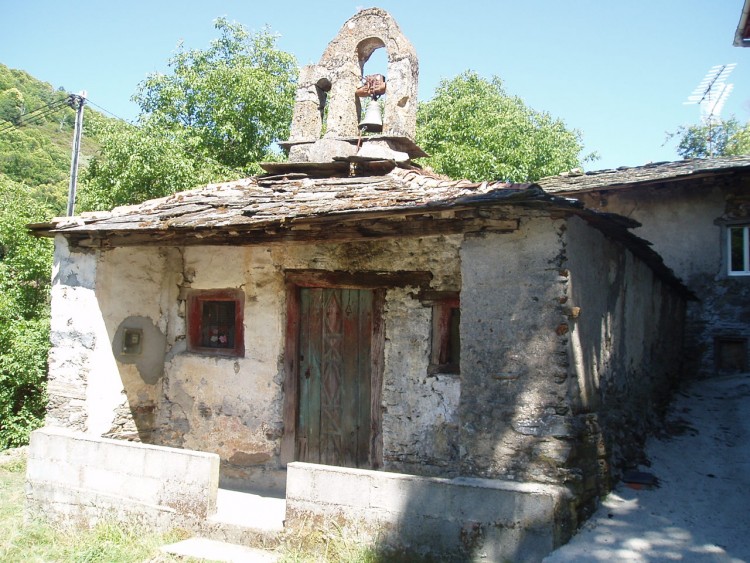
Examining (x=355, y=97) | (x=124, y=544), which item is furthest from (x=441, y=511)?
(x=355, y=97)

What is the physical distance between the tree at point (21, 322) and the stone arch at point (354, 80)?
536 cm

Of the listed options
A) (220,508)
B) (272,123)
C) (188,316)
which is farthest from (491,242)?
(272,123)

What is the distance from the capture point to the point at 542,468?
4551 millimetres

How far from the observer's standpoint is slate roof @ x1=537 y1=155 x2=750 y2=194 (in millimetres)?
10445

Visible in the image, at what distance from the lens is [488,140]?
61.6ft

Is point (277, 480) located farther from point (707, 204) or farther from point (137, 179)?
point (137, 179)

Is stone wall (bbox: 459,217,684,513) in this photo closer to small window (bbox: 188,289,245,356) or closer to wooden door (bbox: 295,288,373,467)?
wooden door (bbox: 295,288,373,467)

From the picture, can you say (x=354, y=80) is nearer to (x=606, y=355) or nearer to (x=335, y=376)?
(x=335, y=376)

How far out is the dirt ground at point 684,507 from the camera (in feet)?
14.2

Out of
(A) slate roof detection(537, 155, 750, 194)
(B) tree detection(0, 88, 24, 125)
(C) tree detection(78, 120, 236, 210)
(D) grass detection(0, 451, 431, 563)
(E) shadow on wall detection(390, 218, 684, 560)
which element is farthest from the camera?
(B) tree detection(0, 88, 24, 125)

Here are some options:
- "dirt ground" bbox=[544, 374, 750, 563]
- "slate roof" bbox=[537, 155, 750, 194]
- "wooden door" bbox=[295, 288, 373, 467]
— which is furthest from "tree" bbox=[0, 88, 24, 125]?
"dirt ground" bbox=[544, 374, 750, 563]

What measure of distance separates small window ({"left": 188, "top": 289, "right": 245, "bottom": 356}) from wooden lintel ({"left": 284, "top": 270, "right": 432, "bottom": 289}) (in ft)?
2.81

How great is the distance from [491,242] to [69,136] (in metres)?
46.6

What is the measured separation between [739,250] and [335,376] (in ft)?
28.7
